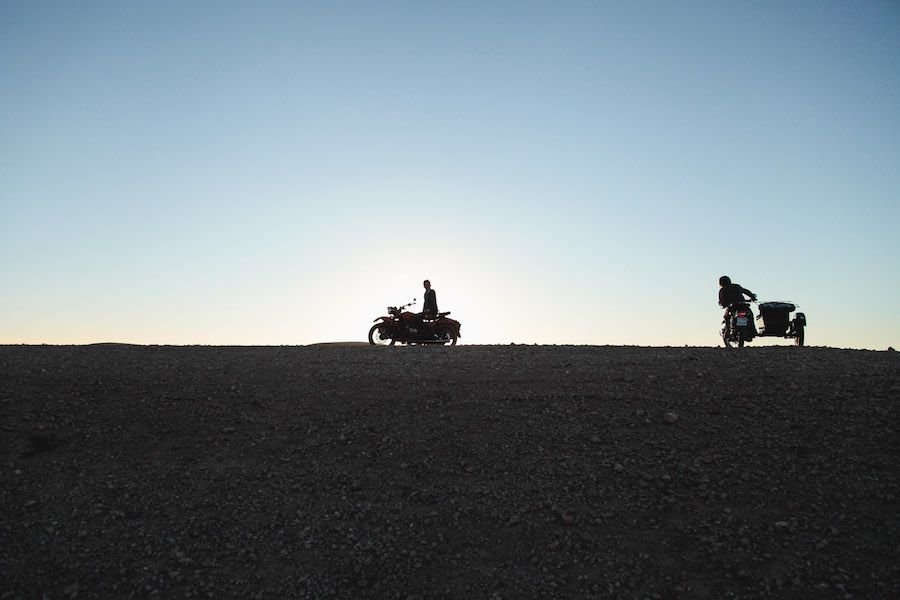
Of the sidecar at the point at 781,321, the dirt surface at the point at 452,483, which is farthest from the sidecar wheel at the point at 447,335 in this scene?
the sidecar at the point at 781,321

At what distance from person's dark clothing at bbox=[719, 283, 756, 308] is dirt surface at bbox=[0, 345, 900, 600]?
211 inches

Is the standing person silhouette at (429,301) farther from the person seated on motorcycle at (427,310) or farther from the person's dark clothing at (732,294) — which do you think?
the person's dark clothing at (732,294)

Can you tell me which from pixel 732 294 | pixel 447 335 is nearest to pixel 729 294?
pixel 732 294

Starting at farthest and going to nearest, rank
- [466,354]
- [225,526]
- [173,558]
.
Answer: [466,354], [225,526], [173,558]

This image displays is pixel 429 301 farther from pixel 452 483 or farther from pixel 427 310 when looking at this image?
pixel 452 483

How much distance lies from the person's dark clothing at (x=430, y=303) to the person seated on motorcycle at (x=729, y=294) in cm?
899

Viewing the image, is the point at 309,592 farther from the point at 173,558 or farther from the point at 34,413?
the point at 34,413

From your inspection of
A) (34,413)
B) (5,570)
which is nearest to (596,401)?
(5,570)

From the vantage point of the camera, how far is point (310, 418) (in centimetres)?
983

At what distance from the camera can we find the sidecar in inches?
659

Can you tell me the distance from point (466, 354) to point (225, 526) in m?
8.12

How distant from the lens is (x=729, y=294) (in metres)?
17.3

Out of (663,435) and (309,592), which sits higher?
(663,435)

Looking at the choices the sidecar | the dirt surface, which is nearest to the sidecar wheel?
the dirt surface
